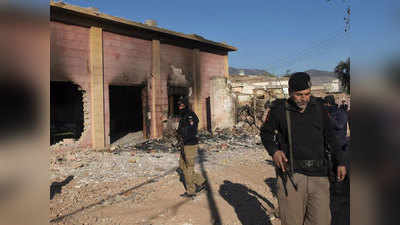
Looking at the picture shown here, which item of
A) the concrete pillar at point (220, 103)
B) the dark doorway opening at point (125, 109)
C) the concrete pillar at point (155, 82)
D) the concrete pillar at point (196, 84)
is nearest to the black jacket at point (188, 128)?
the concrete pillar at point (155, 82)

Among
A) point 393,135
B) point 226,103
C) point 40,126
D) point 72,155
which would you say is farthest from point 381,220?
point 226,103

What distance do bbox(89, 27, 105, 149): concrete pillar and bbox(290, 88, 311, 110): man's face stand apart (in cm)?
846

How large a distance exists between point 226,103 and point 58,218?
425 inches

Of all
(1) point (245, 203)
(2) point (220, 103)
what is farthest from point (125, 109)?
(1) point (245, 203)

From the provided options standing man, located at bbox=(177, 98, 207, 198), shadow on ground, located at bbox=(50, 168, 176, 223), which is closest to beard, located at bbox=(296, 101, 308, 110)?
standing man, located at bbox=(177, 98, 207, 198)

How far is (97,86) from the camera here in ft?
32.4

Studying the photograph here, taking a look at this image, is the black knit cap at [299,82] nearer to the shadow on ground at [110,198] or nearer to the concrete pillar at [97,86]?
the shadow on ground at [110,198]

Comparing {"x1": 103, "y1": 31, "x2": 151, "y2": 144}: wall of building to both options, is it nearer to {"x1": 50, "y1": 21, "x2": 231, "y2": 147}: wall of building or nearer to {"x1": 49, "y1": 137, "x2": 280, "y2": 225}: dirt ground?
{"x1": 50, "y1": 21, "x2": 231, "y2": 147}: wall of building

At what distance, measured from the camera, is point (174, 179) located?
6145mm

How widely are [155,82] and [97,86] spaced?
2.69 m

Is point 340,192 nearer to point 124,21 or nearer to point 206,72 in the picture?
point 124,21

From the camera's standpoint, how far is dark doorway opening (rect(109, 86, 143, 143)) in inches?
630

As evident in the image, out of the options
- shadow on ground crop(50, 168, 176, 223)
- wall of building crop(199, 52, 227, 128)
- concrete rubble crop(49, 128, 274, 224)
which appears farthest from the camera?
wall of building crop(199, 52, 227, 128)

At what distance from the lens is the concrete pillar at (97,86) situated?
32.2 ft
